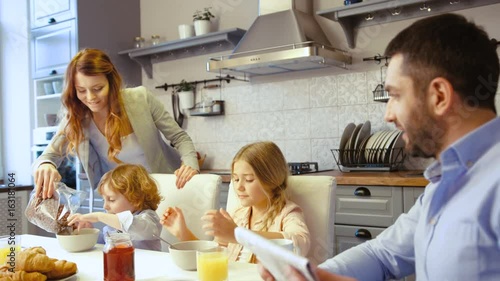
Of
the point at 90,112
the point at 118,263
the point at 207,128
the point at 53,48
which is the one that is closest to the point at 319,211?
the point at 118,263

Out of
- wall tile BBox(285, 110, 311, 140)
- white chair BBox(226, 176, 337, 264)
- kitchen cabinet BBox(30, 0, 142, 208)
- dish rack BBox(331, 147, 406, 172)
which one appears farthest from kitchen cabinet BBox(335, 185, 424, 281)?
kitchen cabinet BBox(30, 0, 142, 208)

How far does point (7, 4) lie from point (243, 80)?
247 cm

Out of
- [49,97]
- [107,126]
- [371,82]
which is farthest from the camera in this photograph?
[49,97]

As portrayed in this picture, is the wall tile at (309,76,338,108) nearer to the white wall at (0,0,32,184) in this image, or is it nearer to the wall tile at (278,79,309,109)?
the wall tile at (278,79,309,109)

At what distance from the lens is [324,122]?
3383mm

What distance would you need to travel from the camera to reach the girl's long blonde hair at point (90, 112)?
187cm

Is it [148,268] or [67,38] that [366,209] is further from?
[67,38]

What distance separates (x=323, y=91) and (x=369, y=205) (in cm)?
107

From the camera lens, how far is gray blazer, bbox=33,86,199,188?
6.43 ft

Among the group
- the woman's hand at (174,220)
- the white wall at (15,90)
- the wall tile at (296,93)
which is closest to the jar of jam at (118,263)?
the woman's hand at (174,220)

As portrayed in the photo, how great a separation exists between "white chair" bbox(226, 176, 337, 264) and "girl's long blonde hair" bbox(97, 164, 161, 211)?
542 millimetres

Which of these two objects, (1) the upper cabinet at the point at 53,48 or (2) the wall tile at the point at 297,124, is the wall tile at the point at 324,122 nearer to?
(2) the wall tile at the point at 297,124

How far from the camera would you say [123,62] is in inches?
167

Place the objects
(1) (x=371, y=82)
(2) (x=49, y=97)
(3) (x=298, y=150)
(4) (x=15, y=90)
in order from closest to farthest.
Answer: (1) (x=371, y=82) → (3) (x=298, y=150) → (2) (x=49, y=97) → (4) (x=15, y=90)
